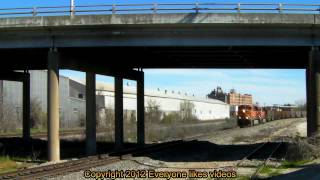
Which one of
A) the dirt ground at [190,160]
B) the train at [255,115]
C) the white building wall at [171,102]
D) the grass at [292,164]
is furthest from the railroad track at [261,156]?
the white building wall at [171,102]

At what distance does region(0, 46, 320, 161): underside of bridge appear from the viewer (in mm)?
28453

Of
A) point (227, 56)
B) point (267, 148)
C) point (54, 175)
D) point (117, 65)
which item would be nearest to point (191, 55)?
point (227, 56)

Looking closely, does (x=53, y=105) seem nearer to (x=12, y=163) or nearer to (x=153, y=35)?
(x=12, y=163)

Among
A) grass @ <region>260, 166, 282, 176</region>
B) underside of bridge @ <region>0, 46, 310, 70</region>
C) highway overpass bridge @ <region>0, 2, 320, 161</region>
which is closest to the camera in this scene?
grass @ <region>260, 166, 282, 176</region>

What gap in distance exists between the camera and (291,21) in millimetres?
27438

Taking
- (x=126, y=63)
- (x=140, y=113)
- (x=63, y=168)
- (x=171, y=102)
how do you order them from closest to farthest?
(x=63, y=168) → (x=126, y=63) → (x=140, y=113) → (x=171, y=102)

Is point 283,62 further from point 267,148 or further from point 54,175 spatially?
point 54,175

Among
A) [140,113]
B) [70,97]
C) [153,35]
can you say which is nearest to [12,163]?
[153,35]

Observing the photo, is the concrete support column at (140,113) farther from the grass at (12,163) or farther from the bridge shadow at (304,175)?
the bridge shadow at (304,175)

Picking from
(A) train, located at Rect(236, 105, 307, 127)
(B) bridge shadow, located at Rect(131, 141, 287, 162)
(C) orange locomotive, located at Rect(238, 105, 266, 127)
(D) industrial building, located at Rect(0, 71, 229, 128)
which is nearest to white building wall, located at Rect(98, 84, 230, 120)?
(D) industrial building, located at Rect(0, 71, 229, 128)

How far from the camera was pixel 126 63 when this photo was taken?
38.7m

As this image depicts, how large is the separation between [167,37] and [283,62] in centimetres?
1390

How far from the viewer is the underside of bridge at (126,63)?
28.5 m

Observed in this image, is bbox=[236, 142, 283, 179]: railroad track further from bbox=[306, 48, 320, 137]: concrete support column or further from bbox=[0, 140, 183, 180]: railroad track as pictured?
bbox=[0, 140, 183, 180]: railroad track
